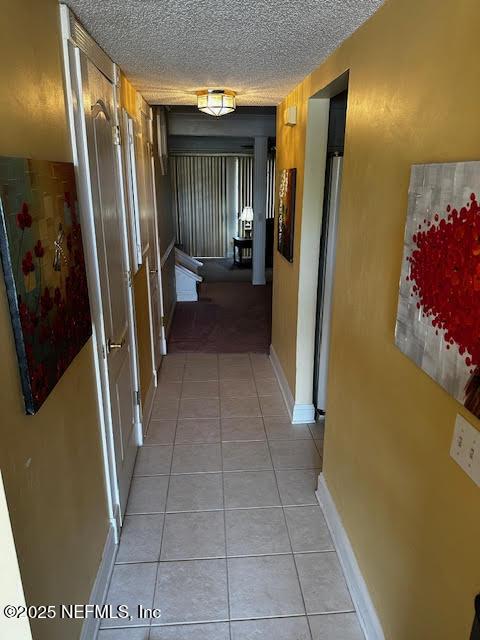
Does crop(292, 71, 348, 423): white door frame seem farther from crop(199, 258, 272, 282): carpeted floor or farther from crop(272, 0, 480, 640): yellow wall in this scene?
crop(199, 258, 272, 282): carpeted floor

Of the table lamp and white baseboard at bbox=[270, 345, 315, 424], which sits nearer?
white baseboard at bbox=[270, 345, 315, 424]

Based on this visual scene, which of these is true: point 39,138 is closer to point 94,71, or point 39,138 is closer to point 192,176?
point 94,71

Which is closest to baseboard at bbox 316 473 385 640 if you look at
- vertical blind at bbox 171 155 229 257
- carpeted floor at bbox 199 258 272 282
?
carpeted floor at bbox 199 258 272 282

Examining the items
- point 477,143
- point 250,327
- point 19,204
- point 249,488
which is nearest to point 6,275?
point 19,204

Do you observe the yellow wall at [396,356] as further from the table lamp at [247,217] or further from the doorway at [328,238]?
the table lamp at [247,217]

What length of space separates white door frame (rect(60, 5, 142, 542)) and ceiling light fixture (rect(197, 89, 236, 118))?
0.97 metres

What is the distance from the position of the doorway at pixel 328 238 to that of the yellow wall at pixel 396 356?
724 millimetres

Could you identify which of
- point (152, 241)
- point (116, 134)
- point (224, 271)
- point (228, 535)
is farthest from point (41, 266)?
point (224, 271)

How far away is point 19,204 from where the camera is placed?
111 cm

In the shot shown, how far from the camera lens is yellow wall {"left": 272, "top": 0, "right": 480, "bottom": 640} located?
3.70 ft

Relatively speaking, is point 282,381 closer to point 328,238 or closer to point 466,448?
point 328,238

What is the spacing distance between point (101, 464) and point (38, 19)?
1.71 m

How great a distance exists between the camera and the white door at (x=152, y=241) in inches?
146

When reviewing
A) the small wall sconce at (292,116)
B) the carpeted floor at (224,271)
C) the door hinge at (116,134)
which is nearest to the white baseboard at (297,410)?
the small wall sconce at (292,116)
